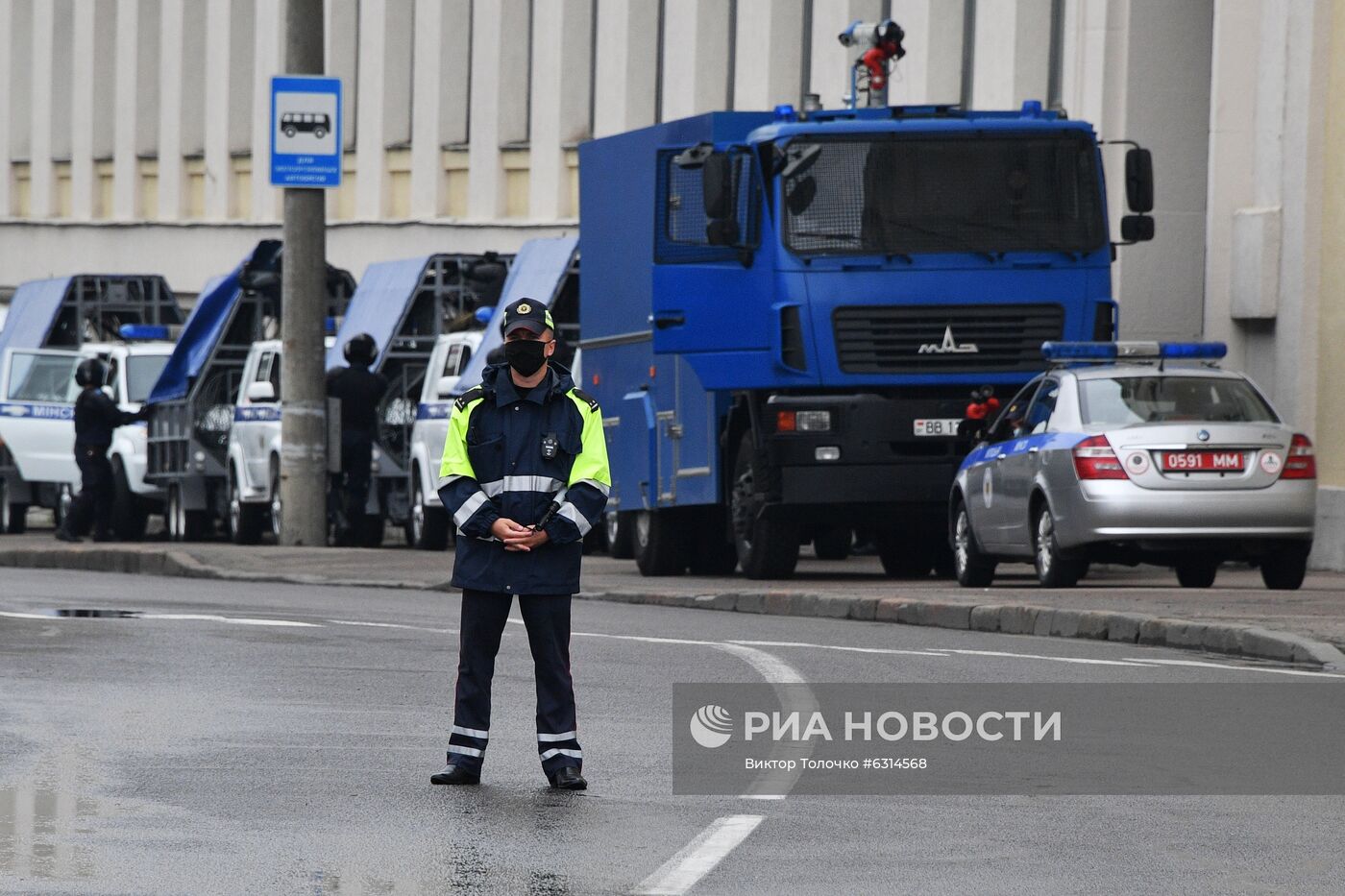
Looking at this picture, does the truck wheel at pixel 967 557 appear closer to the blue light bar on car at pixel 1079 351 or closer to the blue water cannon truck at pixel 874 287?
the blue water cannon truck at pixel 874 287

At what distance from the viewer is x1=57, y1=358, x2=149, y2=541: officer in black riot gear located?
102ft

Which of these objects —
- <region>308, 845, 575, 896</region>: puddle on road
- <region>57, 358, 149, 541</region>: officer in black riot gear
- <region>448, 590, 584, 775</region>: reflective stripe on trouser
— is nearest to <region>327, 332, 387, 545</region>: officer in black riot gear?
<region>57, 358, 149, 541</region>: officer in black riot gear

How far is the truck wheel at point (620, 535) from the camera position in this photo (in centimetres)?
2673

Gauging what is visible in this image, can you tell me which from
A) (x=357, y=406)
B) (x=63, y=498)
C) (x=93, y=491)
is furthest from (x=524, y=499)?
(x=63, y=498)

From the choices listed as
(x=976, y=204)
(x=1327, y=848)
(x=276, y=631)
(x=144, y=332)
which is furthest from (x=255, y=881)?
(x=144, y=332)

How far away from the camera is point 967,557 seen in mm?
21016

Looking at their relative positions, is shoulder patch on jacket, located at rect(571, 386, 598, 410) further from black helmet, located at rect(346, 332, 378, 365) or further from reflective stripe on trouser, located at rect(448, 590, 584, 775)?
black helmet, located at rect(346, 332, 378, 365)

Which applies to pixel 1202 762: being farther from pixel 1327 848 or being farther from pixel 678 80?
pixel 678 80

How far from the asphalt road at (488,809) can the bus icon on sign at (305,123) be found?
40.6 ft

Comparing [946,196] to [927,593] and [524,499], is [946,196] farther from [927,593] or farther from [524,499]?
[524,499]

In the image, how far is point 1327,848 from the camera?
8.64 metres

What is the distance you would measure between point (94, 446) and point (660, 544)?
889 cm

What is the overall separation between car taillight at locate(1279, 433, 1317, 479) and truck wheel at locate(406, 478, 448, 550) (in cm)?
1129

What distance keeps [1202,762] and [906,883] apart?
2.89 metres
